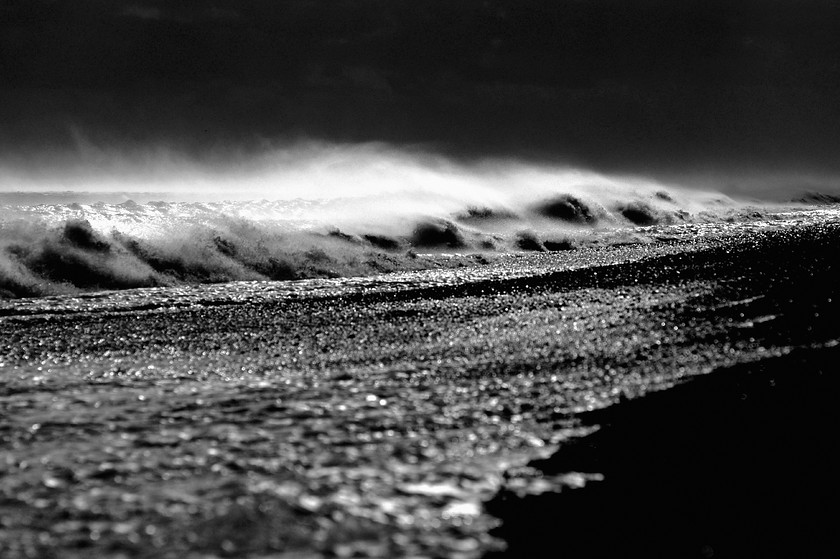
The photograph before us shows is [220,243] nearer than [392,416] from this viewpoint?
No

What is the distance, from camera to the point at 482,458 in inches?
309

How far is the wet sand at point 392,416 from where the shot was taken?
6391 mm

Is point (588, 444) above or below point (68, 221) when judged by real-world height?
below

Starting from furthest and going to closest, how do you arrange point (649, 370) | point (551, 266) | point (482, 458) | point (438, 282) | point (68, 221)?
1. point (68, 221)
2. point (551, 266)
3. point (438, 282)
4. point (649, 370)
5. point (482, 458)

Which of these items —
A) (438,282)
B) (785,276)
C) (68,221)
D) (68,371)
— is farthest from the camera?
(68,221)

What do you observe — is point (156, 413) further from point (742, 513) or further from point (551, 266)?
point (551, 266)

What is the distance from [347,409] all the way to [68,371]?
446 cm

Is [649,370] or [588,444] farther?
[649,370]

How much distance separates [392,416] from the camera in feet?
30.6

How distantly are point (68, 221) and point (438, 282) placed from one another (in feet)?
35.2

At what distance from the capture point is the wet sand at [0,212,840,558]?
252 inches

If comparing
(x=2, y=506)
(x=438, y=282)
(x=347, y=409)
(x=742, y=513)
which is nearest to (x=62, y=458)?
(x=2, y=506)

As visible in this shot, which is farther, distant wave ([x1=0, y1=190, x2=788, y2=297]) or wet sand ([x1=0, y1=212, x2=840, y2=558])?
distant wave ([x1=0, y1=190, x2=788, y2=297])

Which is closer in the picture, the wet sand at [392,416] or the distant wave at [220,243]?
the wet sand at [392,416]
